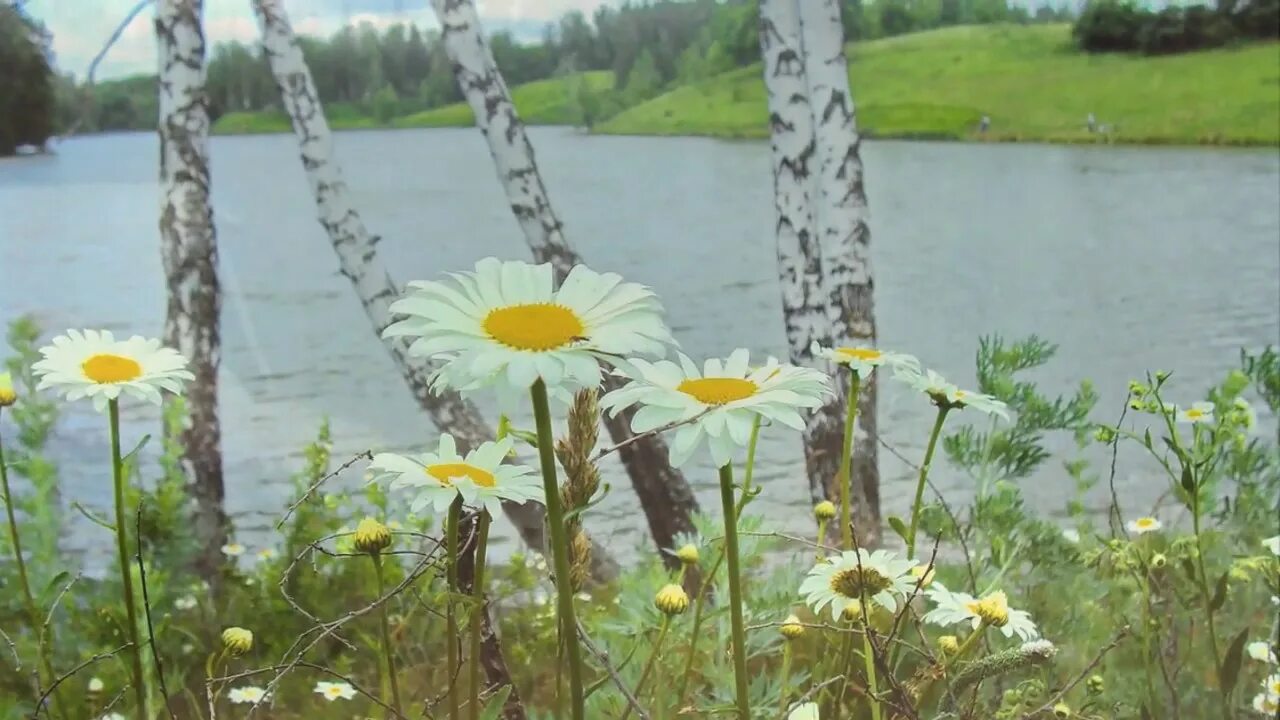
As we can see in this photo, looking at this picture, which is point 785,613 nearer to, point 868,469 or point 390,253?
point 868,469

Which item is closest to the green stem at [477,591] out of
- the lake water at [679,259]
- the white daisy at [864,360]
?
the white daisy at [864,360]

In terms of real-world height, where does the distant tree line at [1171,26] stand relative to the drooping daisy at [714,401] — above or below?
above

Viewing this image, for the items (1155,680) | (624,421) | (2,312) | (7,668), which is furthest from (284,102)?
(1155,680)

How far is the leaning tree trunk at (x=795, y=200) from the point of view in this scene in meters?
1.09

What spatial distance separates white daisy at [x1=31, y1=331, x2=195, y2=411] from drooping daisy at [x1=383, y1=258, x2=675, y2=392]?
21 cm

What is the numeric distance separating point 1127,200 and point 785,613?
0.69 meters

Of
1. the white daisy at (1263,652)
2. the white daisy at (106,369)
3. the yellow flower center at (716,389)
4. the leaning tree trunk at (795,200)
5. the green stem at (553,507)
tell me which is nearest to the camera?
the green stem at (553,507)

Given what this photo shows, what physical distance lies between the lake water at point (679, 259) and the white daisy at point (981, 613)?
0.49m

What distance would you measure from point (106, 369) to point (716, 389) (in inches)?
14.2

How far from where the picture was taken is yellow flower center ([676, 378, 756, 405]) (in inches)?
18.0

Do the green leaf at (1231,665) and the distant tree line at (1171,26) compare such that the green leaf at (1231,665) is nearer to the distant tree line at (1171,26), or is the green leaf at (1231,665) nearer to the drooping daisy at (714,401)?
the drooping daisy at (714,401)

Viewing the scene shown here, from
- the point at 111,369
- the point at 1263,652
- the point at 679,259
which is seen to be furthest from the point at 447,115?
the point at 1263,652

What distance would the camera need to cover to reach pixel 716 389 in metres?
0.47

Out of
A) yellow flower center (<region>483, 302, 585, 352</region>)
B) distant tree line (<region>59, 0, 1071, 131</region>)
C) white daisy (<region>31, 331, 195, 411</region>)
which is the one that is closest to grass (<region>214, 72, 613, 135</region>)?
distant tree line (<region>59, 0, 1071, 131</region>)
